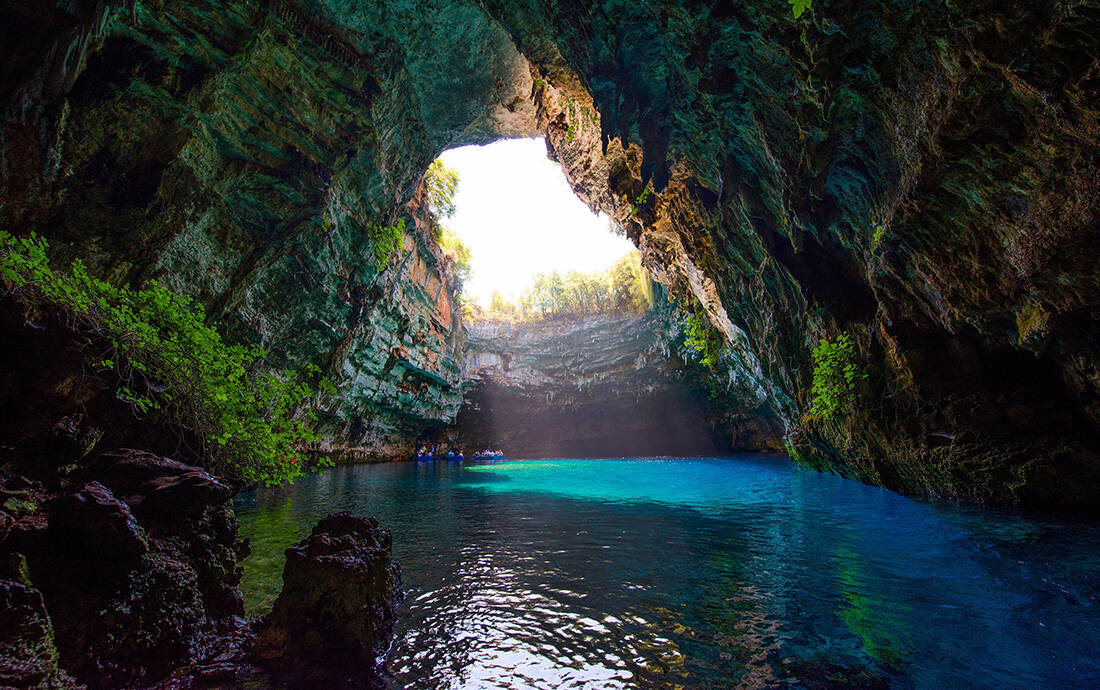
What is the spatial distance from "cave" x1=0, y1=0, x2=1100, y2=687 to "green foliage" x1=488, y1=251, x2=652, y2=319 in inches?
679

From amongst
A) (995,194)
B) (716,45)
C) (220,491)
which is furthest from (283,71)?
(995,194)

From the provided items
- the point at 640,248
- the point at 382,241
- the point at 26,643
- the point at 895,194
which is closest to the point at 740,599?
the point at 26,643

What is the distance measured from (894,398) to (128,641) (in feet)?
38.3

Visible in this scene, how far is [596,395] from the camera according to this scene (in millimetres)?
36188

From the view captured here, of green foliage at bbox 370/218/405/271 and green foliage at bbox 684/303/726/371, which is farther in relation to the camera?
green foliage at bbox 684/303/726/371

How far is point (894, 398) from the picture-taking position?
8695mm

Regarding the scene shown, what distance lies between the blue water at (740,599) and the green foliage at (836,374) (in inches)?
105

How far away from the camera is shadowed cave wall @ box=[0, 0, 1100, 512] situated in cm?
473

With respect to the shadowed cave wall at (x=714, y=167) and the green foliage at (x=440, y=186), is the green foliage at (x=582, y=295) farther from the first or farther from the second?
the shadowed cave wall at (x=714, y=167)

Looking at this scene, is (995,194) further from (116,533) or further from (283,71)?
(283,71)

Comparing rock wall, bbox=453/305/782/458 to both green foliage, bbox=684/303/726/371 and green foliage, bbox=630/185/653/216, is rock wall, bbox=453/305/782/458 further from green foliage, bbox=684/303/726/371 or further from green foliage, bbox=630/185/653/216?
green foliage, bbox=630/185/653/216

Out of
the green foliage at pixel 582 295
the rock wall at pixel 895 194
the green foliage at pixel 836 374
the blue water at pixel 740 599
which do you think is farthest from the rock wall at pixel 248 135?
the green foliage at pixel 582 295

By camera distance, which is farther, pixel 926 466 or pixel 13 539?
pixel 926 466

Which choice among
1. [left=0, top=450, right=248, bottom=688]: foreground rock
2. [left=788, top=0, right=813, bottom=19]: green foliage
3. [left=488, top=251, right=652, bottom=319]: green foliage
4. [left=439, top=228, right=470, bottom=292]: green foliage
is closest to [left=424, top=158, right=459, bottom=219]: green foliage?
[left=439, top=228, right=470, bottom=292]: green foliage
